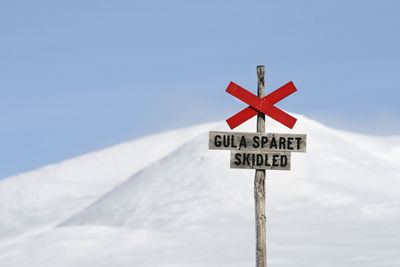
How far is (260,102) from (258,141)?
75cm

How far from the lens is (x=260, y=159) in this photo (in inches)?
623

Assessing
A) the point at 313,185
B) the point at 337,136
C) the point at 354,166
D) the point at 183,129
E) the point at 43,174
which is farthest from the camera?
the point at 183,129

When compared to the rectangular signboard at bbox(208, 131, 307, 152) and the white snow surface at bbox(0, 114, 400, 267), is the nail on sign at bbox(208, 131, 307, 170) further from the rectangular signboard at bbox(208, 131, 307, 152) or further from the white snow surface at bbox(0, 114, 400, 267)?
the white snow surface at bbox(0, 114, 400, 267)

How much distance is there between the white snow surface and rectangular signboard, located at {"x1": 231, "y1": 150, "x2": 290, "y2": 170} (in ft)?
80.1

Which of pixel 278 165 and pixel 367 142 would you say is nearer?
pixel 278 165

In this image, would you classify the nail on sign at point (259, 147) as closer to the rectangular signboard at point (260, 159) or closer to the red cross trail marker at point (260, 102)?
the rectangular signboard at point (260, 159)

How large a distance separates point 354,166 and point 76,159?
122ft

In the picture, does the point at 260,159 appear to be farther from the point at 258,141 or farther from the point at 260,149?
the point at 258,141

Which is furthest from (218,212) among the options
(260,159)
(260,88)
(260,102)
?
(260,159)

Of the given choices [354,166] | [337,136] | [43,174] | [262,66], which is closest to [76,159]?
[43,174]

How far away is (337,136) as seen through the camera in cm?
7394

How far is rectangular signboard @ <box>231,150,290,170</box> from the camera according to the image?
15789 millimetres

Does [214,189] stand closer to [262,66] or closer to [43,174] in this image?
[43,174]

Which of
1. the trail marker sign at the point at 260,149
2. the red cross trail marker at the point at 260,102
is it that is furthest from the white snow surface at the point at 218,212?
the red cross trail marker at the point at 260,102
